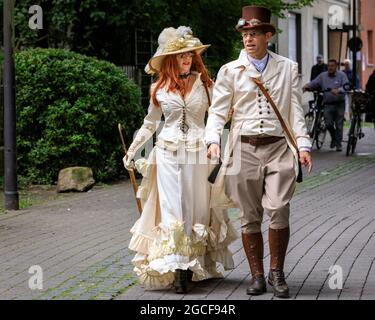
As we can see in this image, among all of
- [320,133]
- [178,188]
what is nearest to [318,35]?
[320,133]

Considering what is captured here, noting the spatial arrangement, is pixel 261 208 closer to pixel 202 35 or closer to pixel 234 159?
pixel 234 159

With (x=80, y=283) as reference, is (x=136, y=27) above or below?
above

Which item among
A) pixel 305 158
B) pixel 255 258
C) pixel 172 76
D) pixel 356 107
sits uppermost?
pixel 172 76

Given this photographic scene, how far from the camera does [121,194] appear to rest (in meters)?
14.7

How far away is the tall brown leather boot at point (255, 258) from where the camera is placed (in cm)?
768

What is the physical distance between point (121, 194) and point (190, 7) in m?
4.77

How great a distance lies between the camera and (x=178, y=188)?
26.4 feet

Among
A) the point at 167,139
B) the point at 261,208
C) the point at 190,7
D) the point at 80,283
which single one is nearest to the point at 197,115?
the point at 167,139

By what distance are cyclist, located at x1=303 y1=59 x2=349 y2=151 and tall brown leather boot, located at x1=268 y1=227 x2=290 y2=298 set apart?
1387 centimetres

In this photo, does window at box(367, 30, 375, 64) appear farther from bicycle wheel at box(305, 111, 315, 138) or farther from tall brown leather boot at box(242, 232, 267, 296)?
tall brown leather boot at box(242, 232, 267, 296)

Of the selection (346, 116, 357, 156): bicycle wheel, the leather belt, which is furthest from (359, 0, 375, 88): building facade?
the leather belt

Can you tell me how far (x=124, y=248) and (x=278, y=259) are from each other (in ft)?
8.64

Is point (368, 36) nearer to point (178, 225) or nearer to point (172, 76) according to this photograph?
point (172, 76)

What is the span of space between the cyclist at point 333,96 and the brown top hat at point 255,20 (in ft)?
44.8
